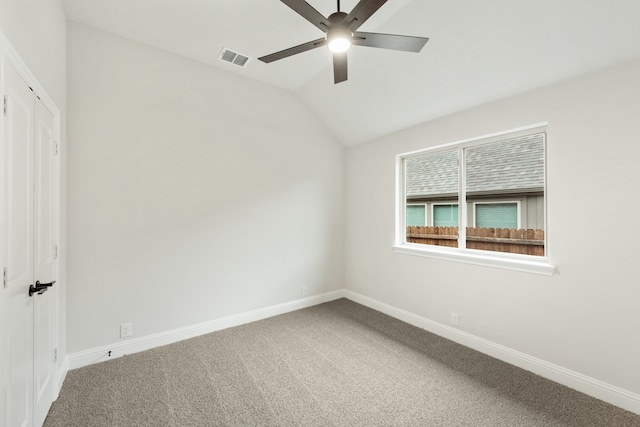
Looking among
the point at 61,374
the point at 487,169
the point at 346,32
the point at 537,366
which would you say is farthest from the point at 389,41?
the point at 61,374

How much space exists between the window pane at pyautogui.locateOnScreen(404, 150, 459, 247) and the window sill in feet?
0.57

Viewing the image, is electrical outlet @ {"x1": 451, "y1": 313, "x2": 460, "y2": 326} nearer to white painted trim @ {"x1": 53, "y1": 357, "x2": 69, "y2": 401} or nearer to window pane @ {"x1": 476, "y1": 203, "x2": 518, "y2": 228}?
window pane @ {"x1": 476, "y1": 203, "x2": 518, "y2": 228}

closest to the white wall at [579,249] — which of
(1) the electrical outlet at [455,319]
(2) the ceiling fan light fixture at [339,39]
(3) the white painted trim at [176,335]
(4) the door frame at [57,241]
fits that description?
(1) the electrical outlet at [455,319]

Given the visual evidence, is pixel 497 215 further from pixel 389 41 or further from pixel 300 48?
pixel 300 48

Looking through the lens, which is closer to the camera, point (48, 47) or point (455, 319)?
point (48, 47)

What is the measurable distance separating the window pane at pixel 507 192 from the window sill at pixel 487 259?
13 cm

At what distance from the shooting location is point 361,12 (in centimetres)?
158

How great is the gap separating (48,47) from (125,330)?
2472mm

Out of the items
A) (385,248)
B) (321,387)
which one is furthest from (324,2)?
(321,387)

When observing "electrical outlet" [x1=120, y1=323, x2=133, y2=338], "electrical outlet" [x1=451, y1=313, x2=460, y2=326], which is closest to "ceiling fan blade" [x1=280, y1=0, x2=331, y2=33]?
"electrical outlet" [x1=451, y1=313, x2=460, y2=326]

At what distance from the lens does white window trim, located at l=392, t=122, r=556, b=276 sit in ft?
8.04

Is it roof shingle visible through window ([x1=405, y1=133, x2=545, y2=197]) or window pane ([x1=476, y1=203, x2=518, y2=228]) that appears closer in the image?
roof shingle visible through window ([x1=405, y1=133, x2=545, y2=197])

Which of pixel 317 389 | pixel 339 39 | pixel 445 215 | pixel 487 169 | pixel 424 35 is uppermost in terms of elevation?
pixel 424 35

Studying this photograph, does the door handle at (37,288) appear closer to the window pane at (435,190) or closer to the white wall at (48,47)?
the white wall at (48,47)
